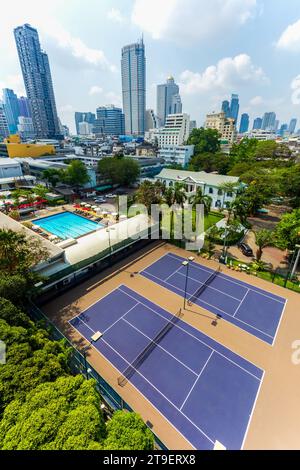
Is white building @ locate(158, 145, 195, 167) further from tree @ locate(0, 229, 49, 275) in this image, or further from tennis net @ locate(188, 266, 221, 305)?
tree @ locate(0, 229, 49, 275)

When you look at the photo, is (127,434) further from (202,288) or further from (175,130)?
(175,130)

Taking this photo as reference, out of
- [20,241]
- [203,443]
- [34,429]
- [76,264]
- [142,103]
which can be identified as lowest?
[203,443]

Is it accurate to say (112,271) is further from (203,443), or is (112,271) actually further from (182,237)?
(203,443)

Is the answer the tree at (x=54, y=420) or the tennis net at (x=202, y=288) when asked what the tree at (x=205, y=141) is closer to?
the tennis net at (x=202, y=288)

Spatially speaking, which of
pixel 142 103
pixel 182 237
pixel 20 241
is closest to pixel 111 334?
pixel 20 241

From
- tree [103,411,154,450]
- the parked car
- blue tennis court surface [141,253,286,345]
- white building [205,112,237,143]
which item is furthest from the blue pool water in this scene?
white building [205,112,237,143]

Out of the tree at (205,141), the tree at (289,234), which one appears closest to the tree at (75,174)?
the tree at (289,234)
